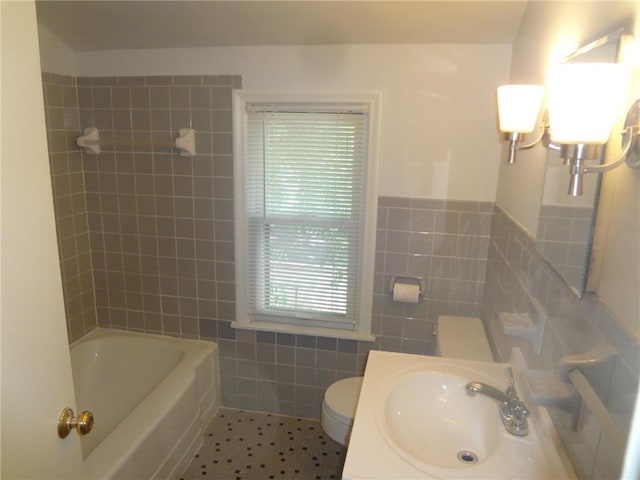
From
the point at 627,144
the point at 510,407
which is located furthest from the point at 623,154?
the point at 510,407

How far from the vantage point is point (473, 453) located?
1293 millimetres

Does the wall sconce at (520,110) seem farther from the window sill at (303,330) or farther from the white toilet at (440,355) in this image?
the window sill at (303,330)

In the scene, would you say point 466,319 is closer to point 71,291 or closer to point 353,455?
point 353,455

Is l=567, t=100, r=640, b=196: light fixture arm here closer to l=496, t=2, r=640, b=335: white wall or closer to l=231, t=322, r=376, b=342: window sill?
l=496, t=2, r=640, b=335: white wall

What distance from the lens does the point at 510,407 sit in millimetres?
1256

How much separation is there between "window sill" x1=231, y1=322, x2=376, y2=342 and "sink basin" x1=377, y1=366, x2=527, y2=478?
3.45 feet

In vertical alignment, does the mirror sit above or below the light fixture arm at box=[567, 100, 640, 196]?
below

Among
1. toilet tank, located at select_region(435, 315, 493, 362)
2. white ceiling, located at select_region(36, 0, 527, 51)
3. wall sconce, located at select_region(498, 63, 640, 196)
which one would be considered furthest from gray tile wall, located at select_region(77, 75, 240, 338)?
wall sconce, located at select_region(498, 63, 640, 196)

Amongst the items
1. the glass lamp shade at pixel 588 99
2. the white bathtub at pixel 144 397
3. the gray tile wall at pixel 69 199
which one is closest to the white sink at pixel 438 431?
the glass lamp shade at pixel 588 99

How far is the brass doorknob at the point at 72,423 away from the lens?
1078mm

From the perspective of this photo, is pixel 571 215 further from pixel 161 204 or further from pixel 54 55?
pixel 54 55

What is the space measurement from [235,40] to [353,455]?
→ 200 cm

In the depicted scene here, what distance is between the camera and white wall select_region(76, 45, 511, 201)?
2.19 meters

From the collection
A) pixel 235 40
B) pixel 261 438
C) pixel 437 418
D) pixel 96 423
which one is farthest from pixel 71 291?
pixel 437 418
